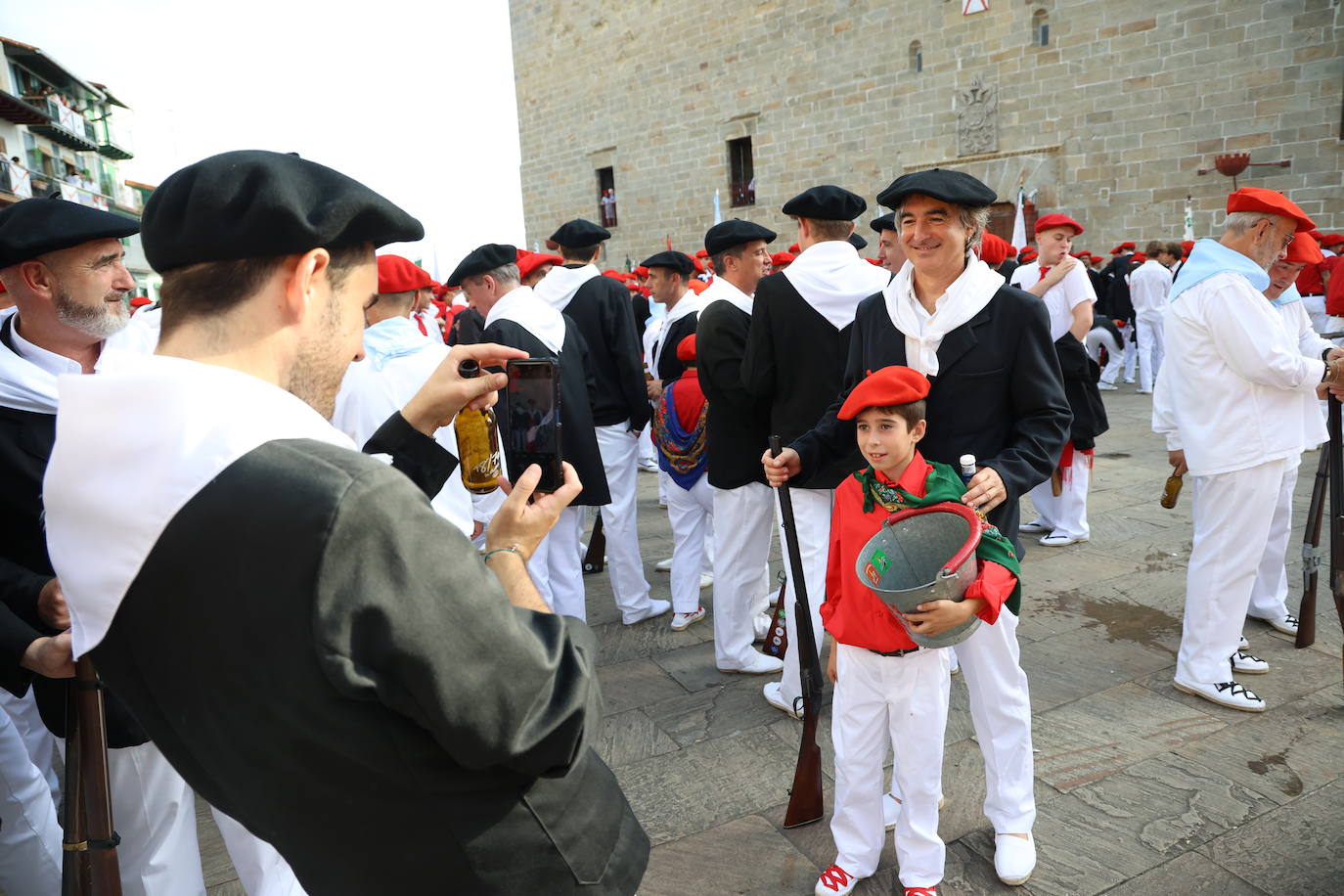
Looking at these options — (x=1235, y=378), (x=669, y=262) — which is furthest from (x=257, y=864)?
(x=669, y=262)

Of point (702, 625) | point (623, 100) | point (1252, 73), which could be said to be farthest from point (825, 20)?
point (702, 625)

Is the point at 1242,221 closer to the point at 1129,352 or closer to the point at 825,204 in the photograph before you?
the point at 825,204

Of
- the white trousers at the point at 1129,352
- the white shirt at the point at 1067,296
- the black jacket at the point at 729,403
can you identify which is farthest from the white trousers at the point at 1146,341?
the black jacket at the point at 729,403

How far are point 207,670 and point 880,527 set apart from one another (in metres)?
1.77

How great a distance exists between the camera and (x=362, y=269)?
1167mm

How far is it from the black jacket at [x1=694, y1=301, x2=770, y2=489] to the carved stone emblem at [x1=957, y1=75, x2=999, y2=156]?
45.1 feet

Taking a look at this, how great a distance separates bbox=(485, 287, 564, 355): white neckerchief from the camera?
4.12 m

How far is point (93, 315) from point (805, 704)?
248cm

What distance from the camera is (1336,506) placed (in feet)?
11.0

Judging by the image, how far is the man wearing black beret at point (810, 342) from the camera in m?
3.53

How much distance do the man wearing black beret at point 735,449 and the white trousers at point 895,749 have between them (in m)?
1.53

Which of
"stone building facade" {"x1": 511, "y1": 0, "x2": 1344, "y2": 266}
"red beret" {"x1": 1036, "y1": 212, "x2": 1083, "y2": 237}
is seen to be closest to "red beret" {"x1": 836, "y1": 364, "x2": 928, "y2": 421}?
"red beret" {"x1": 1036, "y1": 212, "x2": 1083, "y2": 237}

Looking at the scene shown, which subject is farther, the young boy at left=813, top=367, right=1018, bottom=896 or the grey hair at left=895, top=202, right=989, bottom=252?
the grey hair at left=895, top=202, right=989, bottom=252

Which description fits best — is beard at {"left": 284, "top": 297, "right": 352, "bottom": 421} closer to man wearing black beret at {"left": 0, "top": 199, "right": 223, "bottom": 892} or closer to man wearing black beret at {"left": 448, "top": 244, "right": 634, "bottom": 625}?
man wearing black beret at {"left": 0, "top": 199, "right": 223, "bottom": 892}
